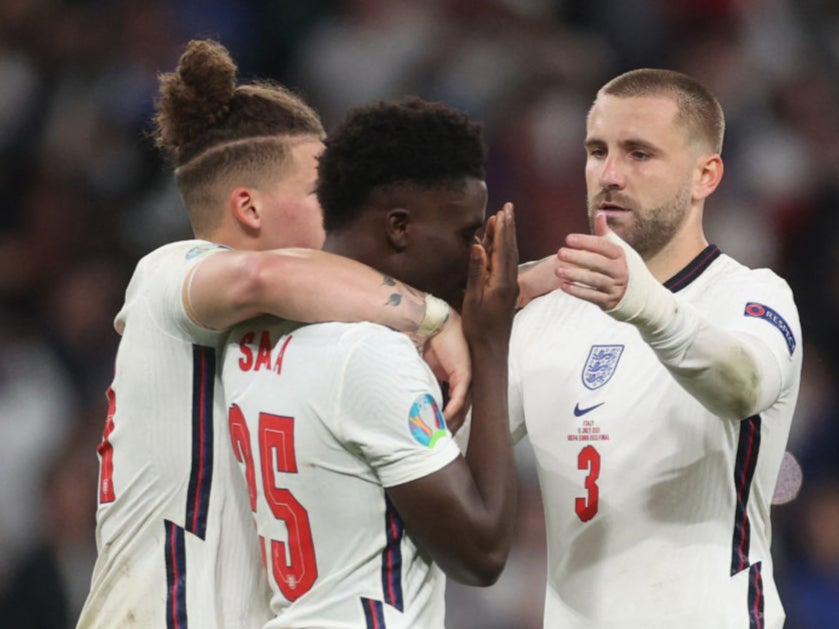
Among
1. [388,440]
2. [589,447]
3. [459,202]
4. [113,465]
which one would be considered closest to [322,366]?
[388,440]

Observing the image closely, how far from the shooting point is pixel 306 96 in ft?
24.3

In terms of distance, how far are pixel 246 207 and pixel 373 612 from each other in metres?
1.21

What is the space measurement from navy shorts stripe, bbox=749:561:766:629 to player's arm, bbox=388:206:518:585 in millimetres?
1091

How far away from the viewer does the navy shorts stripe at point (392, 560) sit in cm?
252

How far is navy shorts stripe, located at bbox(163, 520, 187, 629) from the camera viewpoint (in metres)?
2.91

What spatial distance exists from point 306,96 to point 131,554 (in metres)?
4.79

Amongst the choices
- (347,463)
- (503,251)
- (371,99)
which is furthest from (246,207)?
(371,99)

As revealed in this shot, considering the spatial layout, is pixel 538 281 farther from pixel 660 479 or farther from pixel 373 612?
pixel 373 612

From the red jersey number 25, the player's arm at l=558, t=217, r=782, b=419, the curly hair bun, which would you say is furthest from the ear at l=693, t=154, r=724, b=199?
the red jersey number 25

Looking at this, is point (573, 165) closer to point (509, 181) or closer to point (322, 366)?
point (509, 181)

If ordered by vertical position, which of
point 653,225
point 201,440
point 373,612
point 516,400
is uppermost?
point 653,225

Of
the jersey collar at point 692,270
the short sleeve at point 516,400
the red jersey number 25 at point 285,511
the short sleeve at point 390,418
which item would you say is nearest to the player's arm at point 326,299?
the short sleeve at point 390,418

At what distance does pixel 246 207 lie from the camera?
3256mm

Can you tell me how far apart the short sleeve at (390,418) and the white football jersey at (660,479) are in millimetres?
1006
